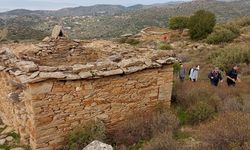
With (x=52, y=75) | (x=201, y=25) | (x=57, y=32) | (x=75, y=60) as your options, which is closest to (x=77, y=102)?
(x=52, y=75)

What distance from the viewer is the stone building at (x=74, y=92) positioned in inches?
279

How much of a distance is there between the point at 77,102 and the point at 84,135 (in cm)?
71

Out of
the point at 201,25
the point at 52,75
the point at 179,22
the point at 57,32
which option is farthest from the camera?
the point at 179,22

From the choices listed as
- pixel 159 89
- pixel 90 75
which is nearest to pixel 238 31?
pixel 159 89

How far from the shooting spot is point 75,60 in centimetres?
1102

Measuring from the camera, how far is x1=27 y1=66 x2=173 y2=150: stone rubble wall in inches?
279

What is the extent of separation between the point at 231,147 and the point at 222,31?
62.7 ft

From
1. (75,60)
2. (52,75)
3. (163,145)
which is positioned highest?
(52,75)

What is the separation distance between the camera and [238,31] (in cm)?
2530

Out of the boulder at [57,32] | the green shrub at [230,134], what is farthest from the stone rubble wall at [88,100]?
the boulder at [57,32]

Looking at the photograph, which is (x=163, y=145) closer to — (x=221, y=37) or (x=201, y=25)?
(x=221, y=37)

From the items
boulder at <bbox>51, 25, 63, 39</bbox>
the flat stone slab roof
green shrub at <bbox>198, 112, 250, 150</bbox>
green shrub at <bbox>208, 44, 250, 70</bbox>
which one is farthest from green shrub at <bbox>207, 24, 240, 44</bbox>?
green shrub at <bbox>198, 112, 250, 150</bbox>

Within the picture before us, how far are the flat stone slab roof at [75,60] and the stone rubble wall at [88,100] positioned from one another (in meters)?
0.16

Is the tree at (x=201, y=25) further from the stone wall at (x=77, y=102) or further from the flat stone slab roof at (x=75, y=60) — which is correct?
the stone wall at (x=77, y=102)
